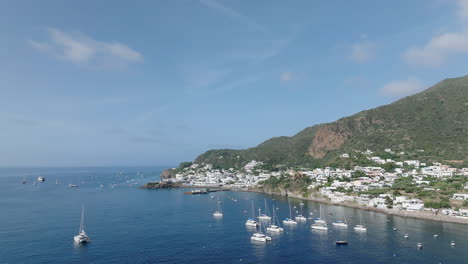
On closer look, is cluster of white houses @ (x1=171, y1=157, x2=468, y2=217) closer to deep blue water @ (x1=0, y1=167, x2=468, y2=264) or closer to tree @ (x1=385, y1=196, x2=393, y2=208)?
tree @ (x1=385, y1=196, x2=393, y2=208)

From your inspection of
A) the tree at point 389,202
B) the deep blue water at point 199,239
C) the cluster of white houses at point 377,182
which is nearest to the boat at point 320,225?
the deep blue water at point 199,239

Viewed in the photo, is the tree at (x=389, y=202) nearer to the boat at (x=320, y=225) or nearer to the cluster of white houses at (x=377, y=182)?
the cluster of white houses at (x=377, y=182)

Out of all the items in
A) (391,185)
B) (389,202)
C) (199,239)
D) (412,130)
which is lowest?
(199,239)

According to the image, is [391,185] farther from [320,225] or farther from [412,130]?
[412,130]

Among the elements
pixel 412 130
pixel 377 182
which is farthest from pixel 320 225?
pixel 412 130

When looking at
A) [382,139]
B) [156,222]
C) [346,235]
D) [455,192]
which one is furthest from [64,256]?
[382,139]
